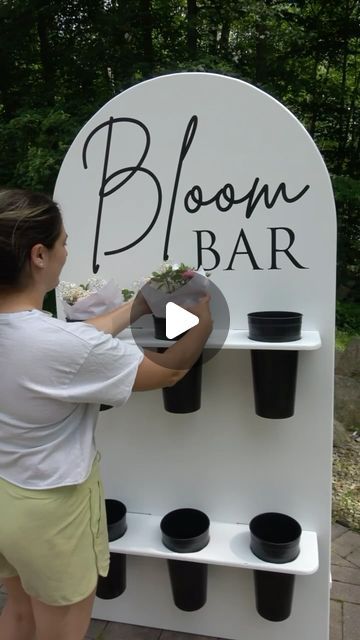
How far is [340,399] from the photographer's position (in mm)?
3762

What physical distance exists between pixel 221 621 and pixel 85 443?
1.12 metres

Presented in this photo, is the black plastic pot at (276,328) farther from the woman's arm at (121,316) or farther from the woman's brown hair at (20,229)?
the woman's brown hair at (20,229)

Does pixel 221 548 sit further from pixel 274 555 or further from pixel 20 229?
pixel 20 229

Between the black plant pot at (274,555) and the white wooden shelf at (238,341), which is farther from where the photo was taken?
the black plant pot at (274,555)

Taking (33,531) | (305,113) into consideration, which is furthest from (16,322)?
(305,113)

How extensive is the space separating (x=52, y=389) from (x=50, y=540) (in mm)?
391

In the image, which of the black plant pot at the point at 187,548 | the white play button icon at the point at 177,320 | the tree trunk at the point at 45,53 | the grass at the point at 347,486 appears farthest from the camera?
the tree trunk at the point at 45,53

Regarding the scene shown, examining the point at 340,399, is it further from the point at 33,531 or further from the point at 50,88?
the point at 50,88

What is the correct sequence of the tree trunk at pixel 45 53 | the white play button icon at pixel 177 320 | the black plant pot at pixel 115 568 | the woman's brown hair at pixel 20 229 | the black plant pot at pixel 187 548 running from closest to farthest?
the woman's brown hair at pixel 20 229, the white play button icon at pixel 177 320, the black plant pot at pixel 187 548, the black plant pot at pixel 115 568, the tree trunk at pixel 45 53

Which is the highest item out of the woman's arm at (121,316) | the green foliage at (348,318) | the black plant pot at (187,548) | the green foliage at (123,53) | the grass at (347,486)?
the green foliage at (123,53)

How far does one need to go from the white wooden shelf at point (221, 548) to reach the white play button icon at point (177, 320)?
2.46 feet

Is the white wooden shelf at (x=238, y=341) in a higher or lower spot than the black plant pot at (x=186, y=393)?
higher

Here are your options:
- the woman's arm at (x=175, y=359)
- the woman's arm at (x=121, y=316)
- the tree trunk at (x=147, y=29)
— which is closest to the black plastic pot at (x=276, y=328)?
the woman's arm at (x=175, y=359)

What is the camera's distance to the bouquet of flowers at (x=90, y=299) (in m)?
1.64
